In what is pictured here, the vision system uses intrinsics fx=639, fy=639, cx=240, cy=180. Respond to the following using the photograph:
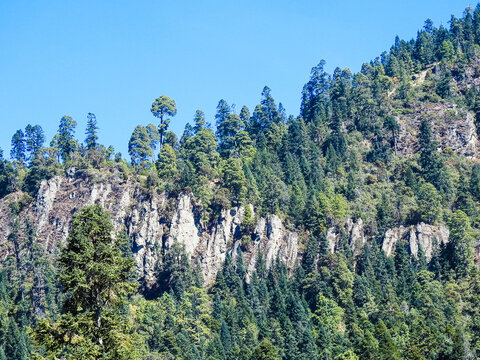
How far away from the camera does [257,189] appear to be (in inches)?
4353

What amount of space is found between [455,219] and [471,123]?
138 ft

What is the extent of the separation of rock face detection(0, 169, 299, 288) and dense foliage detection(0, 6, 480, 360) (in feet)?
5.82

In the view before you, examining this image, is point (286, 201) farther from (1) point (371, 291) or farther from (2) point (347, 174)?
(1) point (371, 291)

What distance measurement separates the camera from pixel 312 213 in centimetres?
10531

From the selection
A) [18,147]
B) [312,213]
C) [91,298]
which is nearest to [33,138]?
[18,147]

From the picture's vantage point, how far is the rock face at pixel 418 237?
10050 cm

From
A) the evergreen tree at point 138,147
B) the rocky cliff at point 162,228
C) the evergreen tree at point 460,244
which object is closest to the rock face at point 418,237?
the rocky cliff at point 162,228

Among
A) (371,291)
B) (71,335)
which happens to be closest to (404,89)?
(371,291)

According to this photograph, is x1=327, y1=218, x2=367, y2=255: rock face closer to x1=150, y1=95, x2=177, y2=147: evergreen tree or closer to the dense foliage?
the dense foliage

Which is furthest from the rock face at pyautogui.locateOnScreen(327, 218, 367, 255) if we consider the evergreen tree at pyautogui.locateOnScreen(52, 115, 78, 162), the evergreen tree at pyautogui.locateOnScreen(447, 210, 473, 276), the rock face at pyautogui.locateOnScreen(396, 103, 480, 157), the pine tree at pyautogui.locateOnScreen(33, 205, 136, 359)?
the pine tree at pyautogui.locateOnScreen(33, 205, 136, 359)

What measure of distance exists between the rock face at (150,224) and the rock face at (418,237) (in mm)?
15008

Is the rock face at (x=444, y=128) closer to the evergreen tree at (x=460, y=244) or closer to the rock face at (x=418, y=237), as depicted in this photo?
the rock face at (x=418, y=237)

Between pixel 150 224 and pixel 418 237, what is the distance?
4375cm

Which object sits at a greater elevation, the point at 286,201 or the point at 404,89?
the point at 404,89
